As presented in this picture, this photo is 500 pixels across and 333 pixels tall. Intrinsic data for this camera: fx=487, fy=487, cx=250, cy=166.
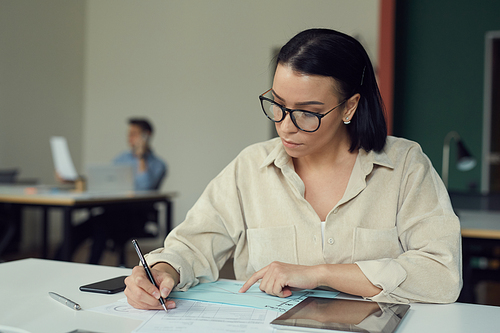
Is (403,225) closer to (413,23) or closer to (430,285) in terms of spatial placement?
(430,285)

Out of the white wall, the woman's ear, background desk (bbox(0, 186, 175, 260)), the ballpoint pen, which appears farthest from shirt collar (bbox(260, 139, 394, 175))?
the white wall

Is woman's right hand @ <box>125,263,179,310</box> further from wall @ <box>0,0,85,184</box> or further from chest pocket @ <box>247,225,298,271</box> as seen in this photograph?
→ wall @ <box>0,0,85,184</box>

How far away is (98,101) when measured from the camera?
263 inches

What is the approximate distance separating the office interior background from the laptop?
85.1 inches

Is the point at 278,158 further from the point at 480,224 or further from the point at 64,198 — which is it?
the point at 64,198

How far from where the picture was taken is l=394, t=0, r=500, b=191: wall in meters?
4.71

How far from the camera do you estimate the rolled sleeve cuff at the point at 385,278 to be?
101 centimetres

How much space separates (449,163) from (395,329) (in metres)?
4.43

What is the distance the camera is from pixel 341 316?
0.86 meters

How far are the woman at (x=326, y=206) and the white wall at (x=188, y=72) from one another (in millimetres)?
4508

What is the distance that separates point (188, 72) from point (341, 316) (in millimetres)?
5683

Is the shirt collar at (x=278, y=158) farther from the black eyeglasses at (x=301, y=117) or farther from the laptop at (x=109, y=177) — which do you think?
the laptop at (x=109, y=177)

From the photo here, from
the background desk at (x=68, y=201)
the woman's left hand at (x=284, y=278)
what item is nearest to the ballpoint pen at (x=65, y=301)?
the woman's left hand at (x=284, y=278)

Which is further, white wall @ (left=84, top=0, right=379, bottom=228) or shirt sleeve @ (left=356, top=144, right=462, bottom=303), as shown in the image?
white wall @ (left=84, top=0, right=379, bottom=228)
